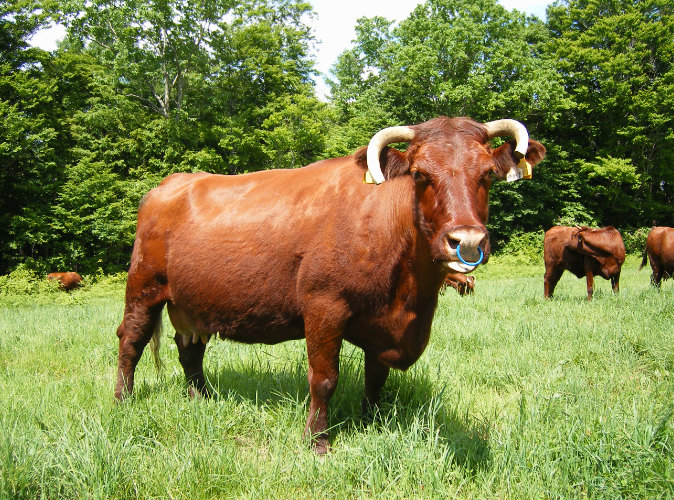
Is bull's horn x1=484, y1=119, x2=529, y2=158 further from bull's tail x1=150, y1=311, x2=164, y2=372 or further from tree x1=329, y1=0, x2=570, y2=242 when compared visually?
tree x1=329, y1=0, x2=570, y2=242

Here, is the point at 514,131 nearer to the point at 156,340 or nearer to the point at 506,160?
the point at 506,160

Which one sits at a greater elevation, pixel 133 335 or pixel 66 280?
pixel 133 335

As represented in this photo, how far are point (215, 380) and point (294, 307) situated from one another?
1671mm

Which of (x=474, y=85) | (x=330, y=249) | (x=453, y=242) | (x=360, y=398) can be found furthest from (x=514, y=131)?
(x=474, y=85)

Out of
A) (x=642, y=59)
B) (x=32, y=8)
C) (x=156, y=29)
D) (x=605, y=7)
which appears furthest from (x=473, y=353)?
(x=605, y=7)

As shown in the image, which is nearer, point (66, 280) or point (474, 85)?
point (66, 280)

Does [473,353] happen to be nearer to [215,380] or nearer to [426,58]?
[215,380]

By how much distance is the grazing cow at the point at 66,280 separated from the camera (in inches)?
778

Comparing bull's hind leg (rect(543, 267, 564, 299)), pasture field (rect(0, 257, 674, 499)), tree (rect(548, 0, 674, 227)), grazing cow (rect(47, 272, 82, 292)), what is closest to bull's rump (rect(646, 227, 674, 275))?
bull's hind leg (rect(543, 267, 564, 299))

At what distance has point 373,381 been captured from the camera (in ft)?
11.9

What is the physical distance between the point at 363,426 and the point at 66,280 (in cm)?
2086

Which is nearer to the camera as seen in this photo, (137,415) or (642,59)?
(137,415)

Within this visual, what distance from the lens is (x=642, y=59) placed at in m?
31.1

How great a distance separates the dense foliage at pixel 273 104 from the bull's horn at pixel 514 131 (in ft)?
73.6
